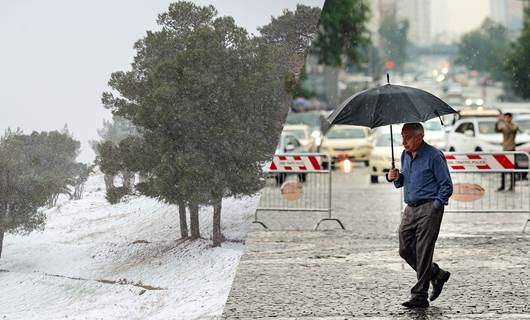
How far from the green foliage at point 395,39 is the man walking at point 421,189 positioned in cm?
4018

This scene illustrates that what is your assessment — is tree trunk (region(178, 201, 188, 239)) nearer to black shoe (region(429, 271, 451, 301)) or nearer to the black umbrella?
the black umbrella

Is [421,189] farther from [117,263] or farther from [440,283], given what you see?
[117,263]

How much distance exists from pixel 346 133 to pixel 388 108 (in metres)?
19.4

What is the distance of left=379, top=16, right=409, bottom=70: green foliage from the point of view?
155ft

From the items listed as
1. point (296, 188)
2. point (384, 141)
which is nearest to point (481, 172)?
point (296, 188)

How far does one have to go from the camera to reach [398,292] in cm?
799

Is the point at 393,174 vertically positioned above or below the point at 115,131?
below

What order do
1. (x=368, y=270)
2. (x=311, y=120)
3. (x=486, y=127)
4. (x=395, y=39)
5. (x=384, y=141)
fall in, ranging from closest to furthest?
(x=368, y=270), (x=384, y=141), (x=486, y=127), (x=311, y=120), (x=395, y=39)

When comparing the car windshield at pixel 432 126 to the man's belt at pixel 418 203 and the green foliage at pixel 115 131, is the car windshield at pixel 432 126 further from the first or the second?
the green foliage at pixel 115 131

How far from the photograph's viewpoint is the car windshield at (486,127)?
25.1 meters

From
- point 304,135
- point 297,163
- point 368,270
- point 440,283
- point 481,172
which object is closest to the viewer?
point 440,283

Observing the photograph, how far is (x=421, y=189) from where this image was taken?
603 cm

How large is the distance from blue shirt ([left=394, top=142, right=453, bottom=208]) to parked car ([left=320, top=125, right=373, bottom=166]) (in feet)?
62.7

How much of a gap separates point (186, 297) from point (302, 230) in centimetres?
1087
